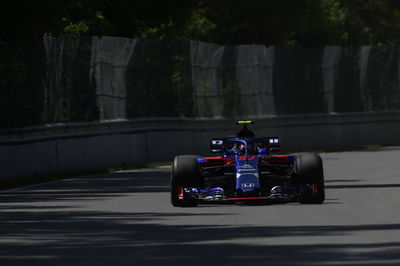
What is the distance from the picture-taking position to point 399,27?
77875 millimetres

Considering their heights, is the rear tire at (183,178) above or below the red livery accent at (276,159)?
below

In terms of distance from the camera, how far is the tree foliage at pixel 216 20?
34281mm

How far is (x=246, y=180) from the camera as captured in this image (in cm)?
1864

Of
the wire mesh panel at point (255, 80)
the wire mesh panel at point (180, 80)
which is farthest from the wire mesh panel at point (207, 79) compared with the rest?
the wire mesh panel at point (255, 80)

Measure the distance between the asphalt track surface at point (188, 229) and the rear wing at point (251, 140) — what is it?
41.2 inches

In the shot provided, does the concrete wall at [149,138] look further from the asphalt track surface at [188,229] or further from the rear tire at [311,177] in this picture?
the rear tire at [311,177]

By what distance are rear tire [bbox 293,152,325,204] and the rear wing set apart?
0.90 m

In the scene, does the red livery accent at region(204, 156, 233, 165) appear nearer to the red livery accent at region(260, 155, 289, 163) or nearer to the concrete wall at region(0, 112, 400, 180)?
the red livery accent at region(260, 155, 289, 163)

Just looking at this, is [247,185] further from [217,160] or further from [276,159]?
[276,159]

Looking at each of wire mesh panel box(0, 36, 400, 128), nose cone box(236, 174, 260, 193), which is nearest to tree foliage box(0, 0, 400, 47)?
wire mesh panel box(0, 36, 400, 128)

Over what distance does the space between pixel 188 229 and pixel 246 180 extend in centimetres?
346

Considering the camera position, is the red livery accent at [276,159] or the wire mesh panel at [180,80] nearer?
the red livery accent at [276,159]

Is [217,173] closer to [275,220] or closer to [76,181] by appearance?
[275,220]

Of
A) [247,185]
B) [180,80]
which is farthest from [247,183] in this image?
[180,80]
